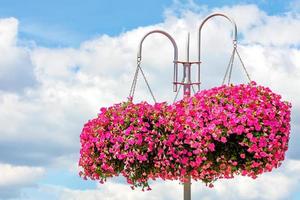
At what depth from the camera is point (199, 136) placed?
8.12 m

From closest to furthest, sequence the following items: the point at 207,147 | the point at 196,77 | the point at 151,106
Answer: the point at 207,147 → the point at 151,106 → the point at 196,77

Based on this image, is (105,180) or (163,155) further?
(105,180)

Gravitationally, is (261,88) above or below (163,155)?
above

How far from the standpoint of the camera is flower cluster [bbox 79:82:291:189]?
26.8 ft

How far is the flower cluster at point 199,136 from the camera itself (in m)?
8.16

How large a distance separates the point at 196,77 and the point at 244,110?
1.31m

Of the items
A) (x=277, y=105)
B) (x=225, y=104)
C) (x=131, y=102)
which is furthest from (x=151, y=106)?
(x=277, y=105)

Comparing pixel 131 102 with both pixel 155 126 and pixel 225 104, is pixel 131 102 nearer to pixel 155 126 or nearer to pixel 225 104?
pixel 155 126

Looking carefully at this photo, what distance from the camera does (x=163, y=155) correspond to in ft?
27.3

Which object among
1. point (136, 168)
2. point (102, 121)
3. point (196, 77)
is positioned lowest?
point (136, 168)

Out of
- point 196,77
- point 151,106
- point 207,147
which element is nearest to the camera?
point 207,147

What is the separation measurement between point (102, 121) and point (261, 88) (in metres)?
1.85

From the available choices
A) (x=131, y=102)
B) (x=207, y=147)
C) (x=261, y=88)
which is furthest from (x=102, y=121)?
(x=261, y=88)

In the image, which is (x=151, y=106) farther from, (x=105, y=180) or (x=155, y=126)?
(x=105, y=180)
